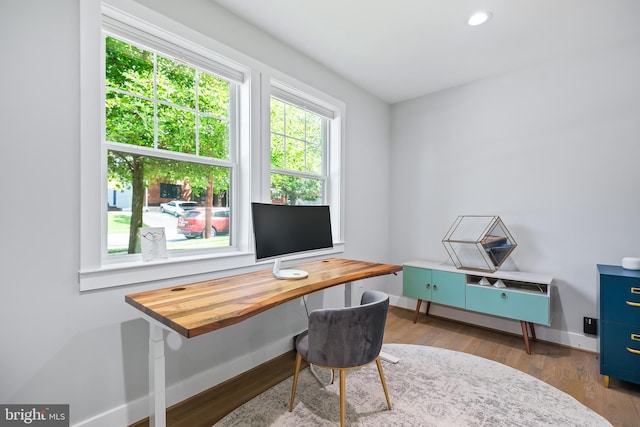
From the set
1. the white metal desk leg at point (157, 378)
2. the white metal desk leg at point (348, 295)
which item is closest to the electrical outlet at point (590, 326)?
the white metal desk leg at point (348, 295)

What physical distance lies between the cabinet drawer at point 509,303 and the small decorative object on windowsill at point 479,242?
0.92 ft

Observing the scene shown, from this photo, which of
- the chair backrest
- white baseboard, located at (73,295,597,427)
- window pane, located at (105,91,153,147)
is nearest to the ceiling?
window pane, located at (105,91,153,147)

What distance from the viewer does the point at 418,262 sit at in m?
3.47

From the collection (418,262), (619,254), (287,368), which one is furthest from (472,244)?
(287,368)

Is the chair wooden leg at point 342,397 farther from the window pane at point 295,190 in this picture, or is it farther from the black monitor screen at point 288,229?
the window pane at point 295,190

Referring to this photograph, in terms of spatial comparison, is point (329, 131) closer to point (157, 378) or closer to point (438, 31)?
point (438, 31)

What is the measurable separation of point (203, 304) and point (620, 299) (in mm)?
2760

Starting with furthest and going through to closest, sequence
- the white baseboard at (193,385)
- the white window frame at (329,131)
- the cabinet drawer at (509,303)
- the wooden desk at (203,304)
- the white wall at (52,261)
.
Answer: the cabinet drawer at (509,303) → the white window frame at (329,131) → the white baseboard at (193,385) → the white wall at (52,261) → the wooden desk at (203,304)

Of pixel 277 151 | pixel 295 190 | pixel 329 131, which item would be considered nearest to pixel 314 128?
pixel 329 131

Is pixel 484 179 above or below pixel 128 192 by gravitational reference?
above

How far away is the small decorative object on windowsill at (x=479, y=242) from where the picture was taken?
9.65 ft

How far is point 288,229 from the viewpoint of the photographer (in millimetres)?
2010

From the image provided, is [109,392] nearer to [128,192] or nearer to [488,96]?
[128,192]

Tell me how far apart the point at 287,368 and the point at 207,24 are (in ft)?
8.60
